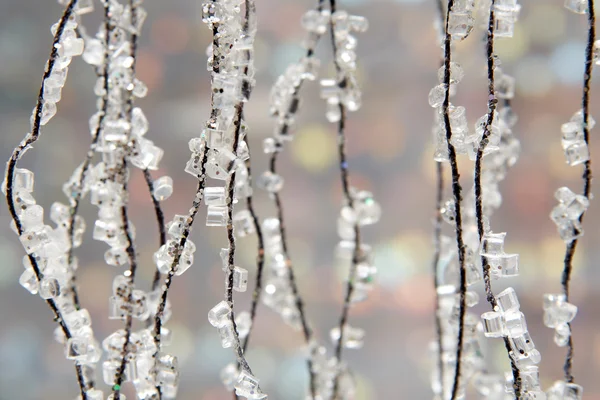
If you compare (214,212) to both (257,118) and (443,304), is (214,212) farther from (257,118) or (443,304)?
(257,118)

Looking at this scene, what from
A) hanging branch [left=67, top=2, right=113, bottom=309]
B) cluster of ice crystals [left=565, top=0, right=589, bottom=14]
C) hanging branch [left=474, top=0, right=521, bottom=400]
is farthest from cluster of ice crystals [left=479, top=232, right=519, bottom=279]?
hanging branch [left=67, top=2, right=113, bottom=309]

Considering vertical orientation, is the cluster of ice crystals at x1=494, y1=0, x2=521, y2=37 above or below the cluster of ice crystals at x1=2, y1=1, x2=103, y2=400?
above

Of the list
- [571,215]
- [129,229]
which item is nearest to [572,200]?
[571,215]

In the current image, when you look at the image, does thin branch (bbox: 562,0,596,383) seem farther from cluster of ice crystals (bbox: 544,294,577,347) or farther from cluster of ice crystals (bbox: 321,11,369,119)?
cluster of ice crystals (bbox: 321,11,369,119)

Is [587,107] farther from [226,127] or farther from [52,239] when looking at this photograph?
[52,239]

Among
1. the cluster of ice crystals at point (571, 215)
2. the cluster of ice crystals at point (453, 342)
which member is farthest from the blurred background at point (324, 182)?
the cluster of ice crystals at point (571, 215)
